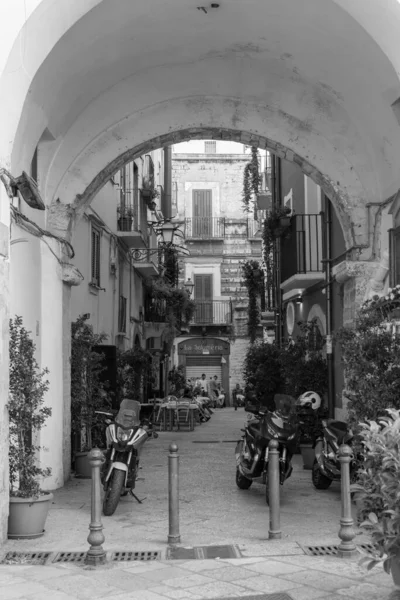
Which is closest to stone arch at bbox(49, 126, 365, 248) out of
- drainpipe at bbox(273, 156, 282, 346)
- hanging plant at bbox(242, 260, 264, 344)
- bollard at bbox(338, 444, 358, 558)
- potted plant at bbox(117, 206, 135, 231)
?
bollard at bbox(338, 444, 358, 558)

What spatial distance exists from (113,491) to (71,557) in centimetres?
176

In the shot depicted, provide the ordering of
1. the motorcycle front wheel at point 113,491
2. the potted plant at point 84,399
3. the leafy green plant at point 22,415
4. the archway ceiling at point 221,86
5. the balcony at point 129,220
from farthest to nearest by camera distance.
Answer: the balcony at point 129,220 → the potted plant at point 84,399 → the archway ceiling at point 221,86 → the motorcycle front wheel at point 113,491 → the leafy green plant at point 22,415

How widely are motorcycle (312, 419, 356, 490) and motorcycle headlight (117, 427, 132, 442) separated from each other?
8.29 feet

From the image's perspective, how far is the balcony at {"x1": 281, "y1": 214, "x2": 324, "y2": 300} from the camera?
15570mm

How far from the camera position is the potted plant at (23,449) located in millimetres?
7094

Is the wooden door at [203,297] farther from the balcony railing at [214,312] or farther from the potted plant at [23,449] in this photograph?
the potted plant at [23,449]

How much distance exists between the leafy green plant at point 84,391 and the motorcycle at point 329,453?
3.37 meters

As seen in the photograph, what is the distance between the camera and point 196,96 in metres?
11.0

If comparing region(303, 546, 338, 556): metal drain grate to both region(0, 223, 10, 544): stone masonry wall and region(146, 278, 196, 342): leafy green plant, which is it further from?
region(146, 278, 196, 342): leafy green plant

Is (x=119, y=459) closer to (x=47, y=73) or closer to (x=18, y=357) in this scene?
(x=18, y=357)

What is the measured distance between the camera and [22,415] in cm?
728

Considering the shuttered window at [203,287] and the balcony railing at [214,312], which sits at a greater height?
the shuttered window at [203,287]

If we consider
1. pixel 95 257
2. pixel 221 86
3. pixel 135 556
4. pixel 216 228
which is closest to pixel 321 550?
pixel 135 556

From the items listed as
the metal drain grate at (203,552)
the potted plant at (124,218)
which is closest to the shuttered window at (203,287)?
the potted plant at (124,218)
